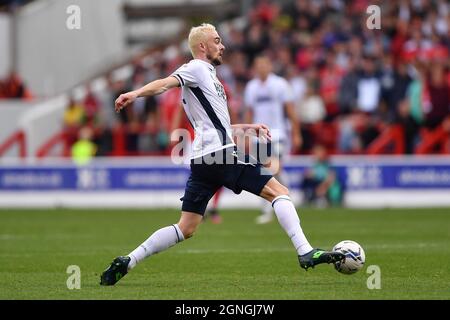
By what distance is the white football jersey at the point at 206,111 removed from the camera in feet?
33.2

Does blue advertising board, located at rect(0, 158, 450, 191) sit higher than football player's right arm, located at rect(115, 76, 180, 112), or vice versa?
football player's right arm, located at rect(115, 76, 180, 112)

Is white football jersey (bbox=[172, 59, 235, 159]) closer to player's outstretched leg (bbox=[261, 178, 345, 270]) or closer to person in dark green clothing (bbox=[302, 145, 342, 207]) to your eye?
player's outstretched leg (bbox=[261, 178, 345, 270])

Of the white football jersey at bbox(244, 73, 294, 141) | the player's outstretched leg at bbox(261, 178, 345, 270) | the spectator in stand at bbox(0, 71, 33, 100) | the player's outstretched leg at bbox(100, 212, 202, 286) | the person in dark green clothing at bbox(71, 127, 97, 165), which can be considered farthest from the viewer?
the spectator in stand at bbox(0, 71, 33, 100)

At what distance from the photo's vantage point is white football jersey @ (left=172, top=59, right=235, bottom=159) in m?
10.1

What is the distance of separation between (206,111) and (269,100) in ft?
28.2

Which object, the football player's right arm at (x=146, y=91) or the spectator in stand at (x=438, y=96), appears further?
the spectator in stand at (x=438, y=96)

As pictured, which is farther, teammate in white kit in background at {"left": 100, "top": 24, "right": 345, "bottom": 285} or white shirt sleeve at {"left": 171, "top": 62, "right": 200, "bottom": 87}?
teammate in white kit in background at {"left": 100, "top": 24, "right": 345, "bottom": 285}

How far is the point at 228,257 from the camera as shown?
12.9 metres

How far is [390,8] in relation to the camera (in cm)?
2733

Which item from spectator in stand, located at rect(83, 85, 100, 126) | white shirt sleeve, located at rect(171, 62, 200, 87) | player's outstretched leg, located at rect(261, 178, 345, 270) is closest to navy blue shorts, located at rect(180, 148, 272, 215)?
player's outstretched leg, located at rect(261, 178, 345, 270)

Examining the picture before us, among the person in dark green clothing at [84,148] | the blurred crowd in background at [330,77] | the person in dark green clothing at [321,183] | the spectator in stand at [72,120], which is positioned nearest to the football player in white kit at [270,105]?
the blurred crowd in background at [330,77]

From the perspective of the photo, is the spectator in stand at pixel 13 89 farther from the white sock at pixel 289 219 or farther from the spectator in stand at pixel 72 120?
the white sock at pixel 289 219

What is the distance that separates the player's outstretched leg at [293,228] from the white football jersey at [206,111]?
23.4 inches

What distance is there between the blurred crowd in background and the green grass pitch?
132 inches
